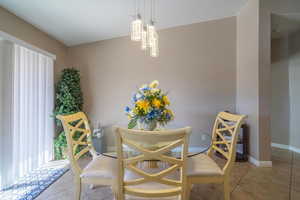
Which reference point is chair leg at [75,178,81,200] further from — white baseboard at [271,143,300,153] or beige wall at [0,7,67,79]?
white baseboard at [271,143,300,153]

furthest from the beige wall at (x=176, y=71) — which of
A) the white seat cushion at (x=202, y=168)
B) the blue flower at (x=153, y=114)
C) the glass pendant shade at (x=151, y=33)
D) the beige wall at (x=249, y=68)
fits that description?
the blue flower at (x=153, y=114)

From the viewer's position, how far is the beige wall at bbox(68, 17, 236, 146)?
362cm

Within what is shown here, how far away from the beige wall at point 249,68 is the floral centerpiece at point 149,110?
2170 mm

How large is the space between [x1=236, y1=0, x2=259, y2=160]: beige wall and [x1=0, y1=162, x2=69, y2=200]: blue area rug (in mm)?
3333

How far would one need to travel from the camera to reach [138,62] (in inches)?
144

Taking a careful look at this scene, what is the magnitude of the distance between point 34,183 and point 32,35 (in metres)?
2.20

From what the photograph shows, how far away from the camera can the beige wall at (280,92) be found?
374 centimetres

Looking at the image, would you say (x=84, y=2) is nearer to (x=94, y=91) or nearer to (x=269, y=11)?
(x=94, y=91)

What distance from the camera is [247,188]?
213 centimetres

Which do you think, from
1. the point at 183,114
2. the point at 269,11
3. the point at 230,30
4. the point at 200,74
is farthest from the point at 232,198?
the point at 230,30

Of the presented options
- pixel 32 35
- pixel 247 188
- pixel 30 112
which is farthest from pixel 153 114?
pixel 32 35

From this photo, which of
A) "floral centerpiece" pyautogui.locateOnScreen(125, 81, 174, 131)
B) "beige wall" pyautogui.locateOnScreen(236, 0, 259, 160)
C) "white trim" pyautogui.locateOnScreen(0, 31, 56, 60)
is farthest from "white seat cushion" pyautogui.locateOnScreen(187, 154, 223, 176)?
"white trim" pyautogui.locateOnScreen(0, 31, 56, 60)

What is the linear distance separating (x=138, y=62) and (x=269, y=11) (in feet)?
8.40

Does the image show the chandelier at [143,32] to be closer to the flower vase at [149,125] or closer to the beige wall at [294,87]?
the flower vase at [149,125]
